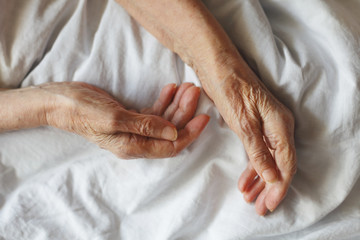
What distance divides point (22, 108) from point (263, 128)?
0.68 m

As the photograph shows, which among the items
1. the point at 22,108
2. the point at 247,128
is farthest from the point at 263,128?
the point at 22,108

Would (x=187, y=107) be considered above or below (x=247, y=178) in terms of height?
above

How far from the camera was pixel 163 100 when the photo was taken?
0.94 meters

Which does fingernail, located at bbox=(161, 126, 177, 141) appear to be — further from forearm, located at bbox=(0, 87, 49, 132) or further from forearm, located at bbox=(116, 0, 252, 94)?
forearm, located at bbox=(0, 87, 49, 132)

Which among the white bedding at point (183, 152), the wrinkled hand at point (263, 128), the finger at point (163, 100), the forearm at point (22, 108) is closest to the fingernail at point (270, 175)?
the wrinkled hand at point (263, 128)

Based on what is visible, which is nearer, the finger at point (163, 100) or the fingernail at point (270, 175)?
the fingernail at point (270, 175)

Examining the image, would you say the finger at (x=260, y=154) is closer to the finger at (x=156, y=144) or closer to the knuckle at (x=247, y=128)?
the knuckle at (x=247, y=128)

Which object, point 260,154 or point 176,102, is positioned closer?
point 260,154

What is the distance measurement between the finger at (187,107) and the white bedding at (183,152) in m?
0.03

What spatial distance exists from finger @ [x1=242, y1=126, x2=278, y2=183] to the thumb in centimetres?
19

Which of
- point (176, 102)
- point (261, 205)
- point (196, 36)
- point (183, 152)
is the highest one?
point (196, 36)

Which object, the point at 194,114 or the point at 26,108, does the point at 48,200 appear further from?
the point at 194,114

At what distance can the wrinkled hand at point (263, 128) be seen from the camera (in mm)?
792

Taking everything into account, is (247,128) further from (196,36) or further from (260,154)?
(196,36)
